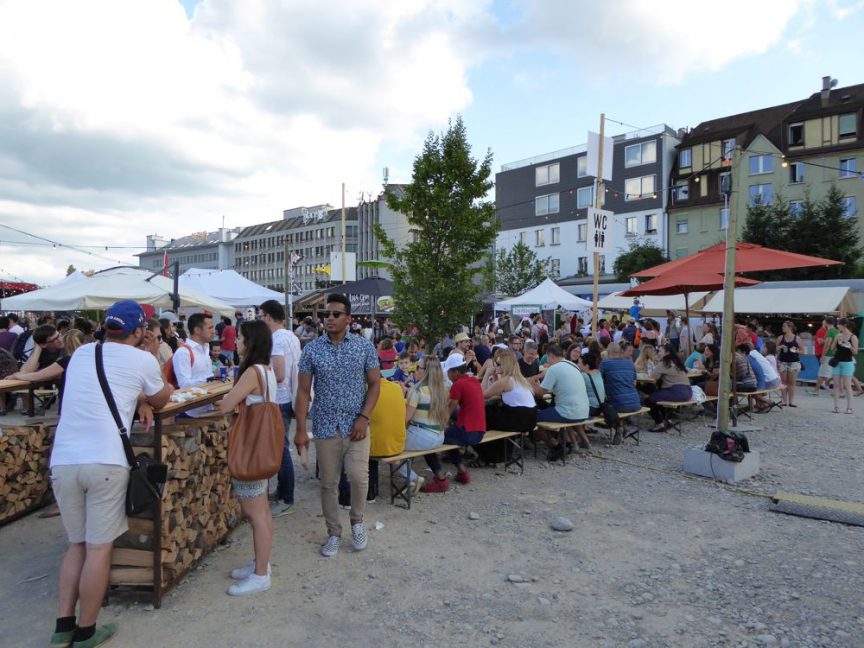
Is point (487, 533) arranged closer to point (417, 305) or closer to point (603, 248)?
point (417, 305)

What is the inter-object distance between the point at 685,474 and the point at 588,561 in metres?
2.78

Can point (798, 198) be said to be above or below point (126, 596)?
above

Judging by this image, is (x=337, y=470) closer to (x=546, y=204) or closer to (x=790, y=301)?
(x=790, y=301)

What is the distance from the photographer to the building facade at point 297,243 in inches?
3612

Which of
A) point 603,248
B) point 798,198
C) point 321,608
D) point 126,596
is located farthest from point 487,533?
point 798,198

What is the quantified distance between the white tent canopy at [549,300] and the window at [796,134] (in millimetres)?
26530

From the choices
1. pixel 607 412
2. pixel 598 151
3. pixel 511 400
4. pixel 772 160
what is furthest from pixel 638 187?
pixel 511 400

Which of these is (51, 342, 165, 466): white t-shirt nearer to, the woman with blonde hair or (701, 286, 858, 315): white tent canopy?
the woman with blonde hair

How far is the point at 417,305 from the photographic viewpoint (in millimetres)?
11320

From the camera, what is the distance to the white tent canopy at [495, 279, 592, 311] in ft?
62.5

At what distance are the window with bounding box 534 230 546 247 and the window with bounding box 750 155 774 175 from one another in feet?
52.2

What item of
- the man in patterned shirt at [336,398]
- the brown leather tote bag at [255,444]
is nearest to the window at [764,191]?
the man in patterned shirt at [336,398]

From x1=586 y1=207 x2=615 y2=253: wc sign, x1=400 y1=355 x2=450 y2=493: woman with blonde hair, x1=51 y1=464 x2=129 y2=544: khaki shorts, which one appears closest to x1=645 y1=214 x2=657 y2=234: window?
x1=586 y1=207 x2=615 y2=253: wc sign

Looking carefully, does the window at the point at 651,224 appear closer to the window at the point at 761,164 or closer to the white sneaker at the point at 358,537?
the window at the point at 761,164
